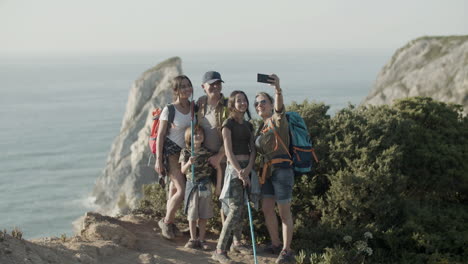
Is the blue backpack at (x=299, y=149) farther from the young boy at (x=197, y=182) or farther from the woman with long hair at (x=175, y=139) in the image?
the woman with long hair at (x=175, y=139)

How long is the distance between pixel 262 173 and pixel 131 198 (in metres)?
58.0

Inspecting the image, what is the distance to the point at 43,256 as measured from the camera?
21.2ft

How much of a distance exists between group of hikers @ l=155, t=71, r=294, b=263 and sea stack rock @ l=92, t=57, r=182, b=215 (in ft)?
192

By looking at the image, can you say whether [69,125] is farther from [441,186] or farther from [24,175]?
[441,186]

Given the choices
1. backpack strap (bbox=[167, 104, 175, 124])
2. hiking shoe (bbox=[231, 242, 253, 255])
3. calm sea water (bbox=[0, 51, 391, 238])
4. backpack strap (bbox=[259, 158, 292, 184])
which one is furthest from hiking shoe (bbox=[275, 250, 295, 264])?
calm sea water (bbox=[0, 51, 391, 238])

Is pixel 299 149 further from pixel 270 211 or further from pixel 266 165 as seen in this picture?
pixel 270 211

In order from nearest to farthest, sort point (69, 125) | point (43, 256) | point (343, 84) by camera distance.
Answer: point (43, 256), point (69, 125), point (343, 84)

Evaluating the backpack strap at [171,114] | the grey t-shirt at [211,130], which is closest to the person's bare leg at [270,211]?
the grey t-shirt at [211,130]

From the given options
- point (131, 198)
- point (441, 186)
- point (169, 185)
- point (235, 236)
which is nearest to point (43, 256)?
point (169, 185)

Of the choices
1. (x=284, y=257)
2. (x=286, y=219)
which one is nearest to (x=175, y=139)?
(x=286, y=219)

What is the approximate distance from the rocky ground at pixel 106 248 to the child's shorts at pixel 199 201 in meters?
0.56

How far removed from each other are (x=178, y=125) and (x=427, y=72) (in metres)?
58.5

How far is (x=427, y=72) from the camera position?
60.9 m

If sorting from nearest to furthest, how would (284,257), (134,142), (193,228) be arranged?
1. (284,257)
2. (193,228)
3. (134,142)
